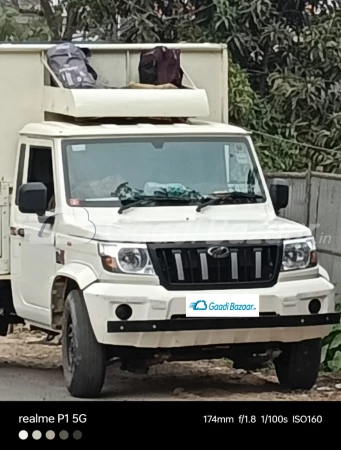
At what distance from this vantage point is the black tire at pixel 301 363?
9383mm

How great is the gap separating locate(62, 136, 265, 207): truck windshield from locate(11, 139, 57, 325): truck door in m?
0.32

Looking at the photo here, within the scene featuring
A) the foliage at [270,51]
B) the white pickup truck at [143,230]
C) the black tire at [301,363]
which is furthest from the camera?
the foliage at [270,51]

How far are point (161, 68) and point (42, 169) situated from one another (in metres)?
1.48

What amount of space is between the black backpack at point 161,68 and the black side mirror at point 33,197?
1.83m

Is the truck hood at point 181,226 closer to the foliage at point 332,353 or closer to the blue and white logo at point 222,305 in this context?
the blue and white logo at point 222,305

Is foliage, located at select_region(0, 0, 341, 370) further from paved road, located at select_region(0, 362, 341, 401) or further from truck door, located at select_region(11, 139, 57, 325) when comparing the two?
truck door, located at select_region(11, 139, 57, 325)

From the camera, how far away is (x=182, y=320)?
864cm

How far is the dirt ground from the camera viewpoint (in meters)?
9.48

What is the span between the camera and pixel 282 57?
1617cm
